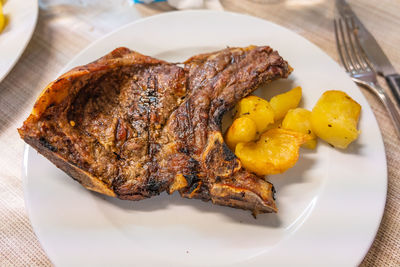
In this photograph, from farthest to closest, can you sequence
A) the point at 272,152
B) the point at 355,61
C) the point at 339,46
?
the point at 339,46
the point at 355,61
the point at 272,152

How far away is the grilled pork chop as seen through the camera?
1743 mm

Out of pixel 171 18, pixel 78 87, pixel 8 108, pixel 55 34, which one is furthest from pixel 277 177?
pixel 55 34

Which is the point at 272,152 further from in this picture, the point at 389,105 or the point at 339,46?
the point at 339,46

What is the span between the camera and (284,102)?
2145 millimetres

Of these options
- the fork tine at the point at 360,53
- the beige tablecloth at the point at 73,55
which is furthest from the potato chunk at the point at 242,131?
the fork tine at the point at 360,53

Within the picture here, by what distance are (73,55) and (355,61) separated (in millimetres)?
2415

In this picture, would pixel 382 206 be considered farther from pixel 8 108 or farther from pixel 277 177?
pixel 8 108

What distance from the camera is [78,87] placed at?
1.87 metres

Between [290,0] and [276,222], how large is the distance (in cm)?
232

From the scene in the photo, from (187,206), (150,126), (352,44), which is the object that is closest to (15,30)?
(150,126)

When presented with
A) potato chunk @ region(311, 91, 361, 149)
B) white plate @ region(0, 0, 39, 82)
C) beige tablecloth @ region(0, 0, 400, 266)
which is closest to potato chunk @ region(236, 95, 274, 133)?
potato chunk @ region(311, 91, 361, 149)

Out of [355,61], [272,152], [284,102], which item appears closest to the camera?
[272,152]

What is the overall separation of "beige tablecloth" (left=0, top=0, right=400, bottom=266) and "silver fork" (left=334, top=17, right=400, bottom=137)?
0.09 meters

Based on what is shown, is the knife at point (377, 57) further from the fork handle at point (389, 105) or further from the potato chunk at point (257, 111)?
the potato chunk at point (257, 111)
